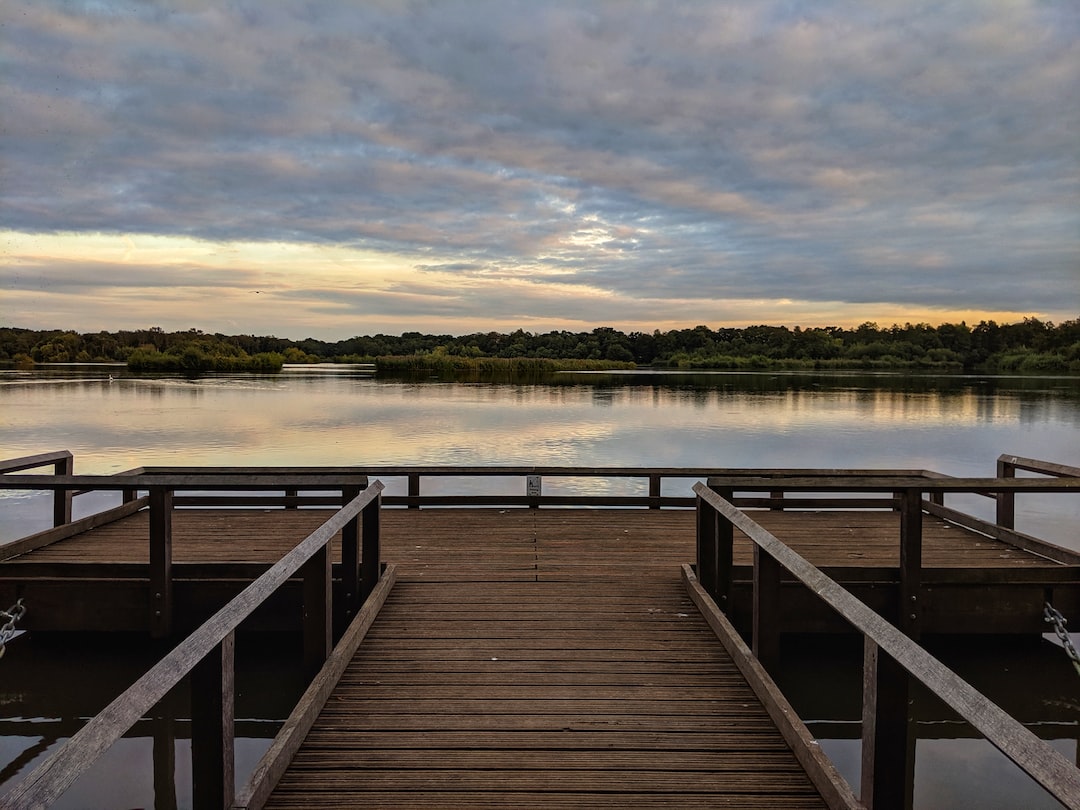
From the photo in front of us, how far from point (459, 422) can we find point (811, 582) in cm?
2216

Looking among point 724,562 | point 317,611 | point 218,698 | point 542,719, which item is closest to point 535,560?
point 724,562

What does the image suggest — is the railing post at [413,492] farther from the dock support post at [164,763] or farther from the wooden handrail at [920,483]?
the wooden handrail at [920,483]

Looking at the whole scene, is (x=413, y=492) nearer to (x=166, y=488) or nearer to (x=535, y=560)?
(x=535, y=560)

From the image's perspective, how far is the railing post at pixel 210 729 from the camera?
2.19 meters

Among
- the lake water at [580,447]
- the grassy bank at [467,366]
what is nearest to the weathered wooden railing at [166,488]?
the lake water at [580,447]

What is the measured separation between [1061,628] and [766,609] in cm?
213

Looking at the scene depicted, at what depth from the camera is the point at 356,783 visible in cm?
266

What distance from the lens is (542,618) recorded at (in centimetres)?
445

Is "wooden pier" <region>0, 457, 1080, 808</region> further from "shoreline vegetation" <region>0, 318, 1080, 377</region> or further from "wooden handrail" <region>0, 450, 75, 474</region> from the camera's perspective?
"shoreline vegetation" <region>0, 318, 1080, 377</region>

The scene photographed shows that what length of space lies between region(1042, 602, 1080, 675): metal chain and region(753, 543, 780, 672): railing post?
1891mm

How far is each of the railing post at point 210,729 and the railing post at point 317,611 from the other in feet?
4.88

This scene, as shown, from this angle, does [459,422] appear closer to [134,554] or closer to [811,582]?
[134,554]

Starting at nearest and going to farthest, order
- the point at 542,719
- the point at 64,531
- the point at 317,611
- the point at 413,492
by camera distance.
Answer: the point at 542,719 → the point at 317,611 → the point at 64,531 → the point at 413,492

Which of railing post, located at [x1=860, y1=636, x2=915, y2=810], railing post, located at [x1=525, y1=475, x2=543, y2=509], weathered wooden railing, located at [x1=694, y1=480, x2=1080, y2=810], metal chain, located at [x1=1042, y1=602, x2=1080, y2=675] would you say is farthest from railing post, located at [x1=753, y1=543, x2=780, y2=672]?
railing post, located at [x1=525, y1=475, x2=543, y2=509]
